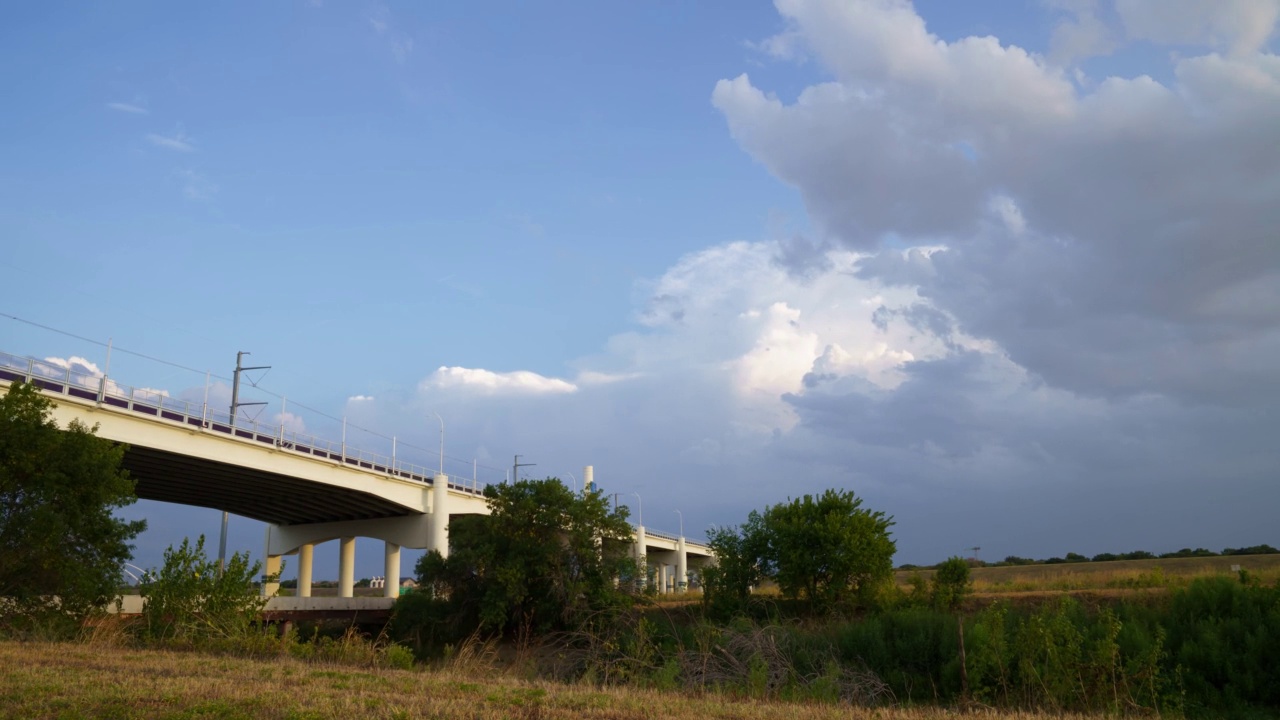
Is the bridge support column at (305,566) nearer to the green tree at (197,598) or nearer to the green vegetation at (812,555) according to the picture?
the green vegetation at (812,555)

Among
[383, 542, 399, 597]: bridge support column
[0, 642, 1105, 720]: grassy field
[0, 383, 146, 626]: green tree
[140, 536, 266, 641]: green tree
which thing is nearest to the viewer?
[0, 642, 1105, 720]: grassy field

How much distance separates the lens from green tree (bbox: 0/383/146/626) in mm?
24875

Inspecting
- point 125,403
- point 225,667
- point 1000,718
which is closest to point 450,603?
point 125,403

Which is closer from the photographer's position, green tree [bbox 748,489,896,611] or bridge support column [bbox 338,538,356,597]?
green tree [bbox 748,489,896,611]

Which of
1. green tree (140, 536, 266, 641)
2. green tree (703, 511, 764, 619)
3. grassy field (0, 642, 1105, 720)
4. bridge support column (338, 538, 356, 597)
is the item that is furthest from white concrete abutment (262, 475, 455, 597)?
grassy field (0, 642, 1105, 720)

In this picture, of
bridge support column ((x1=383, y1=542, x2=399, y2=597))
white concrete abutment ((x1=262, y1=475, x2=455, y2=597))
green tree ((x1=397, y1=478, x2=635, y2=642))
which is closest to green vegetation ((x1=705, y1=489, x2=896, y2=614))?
green tree ((x1=397, y1=478, x2=635, y2=642))

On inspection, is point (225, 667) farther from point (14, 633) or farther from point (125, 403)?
point (125, 403)

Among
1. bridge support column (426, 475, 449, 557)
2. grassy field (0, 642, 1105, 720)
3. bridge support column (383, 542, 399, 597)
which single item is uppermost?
bridge support column (426, 475, 449, 557)

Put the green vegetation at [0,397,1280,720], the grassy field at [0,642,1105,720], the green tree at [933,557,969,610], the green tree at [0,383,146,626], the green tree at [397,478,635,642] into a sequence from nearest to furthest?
the grassy field at [0,642,1105,720] → the green vegetation at [0,397,1280,720] → the green tree at [0,383,146,626] → the green tree at [933,557,969,610] → the green tree at [397,478,635,642]

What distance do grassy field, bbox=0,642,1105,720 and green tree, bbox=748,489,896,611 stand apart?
87.1 ft

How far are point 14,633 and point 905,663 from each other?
23.3 m

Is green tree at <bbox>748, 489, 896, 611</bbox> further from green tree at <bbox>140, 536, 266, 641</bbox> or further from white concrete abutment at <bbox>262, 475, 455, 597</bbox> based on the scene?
white concrete abutment at <bbox>262, 475, 455, 597</bbox>

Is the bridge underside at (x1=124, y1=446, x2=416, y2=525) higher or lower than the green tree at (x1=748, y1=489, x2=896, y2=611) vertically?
higher

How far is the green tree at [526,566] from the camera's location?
4128 centimetres
